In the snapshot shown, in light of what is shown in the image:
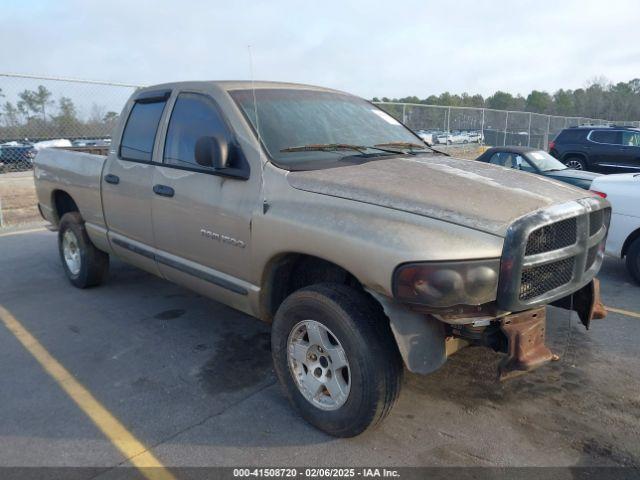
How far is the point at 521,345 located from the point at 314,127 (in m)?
2.01

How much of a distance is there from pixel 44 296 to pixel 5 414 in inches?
96.0

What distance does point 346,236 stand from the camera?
2.74 meters

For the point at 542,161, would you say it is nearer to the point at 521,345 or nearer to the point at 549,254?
the point at 549,254

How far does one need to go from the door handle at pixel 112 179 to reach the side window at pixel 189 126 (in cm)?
76

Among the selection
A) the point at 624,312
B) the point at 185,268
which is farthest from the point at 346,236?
the point at 624,312

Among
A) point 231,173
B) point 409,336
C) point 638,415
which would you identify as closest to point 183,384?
point 231,173

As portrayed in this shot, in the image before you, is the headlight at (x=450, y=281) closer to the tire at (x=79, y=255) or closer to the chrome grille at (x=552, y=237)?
the chrome grille at (x=552, y=237)

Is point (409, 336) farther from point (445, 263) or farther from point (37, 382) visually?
point (37, 382)

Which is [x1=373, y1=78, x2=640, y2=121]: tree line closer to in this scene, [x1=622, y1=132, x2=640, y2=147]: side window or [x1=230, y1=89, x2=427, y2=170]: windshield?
[x1=622, y1=132, x2=640, y2=147]: side window

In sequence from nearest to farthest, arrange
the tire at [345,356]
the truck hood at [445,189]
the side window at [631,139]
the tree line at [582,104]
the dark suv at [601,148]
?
the truck hood at [445,189], the tire at [345,356], the dark suv at [601,148], the side window at [631,139], the tree line at [582,104]

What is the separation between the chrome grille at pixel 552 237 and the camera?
2625 mm

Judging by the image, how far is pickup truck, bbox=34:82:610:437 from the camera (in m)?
2.55

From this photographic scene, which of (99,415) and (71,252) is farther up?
(71,252)

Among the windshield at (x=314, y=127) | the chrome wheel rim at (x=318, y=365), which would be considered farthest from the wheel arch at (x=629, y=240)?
the chrome wheel rim at (x=318, y=365)
